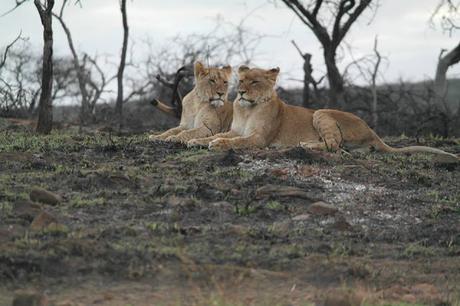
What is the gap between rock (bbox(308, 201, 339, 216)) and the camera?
281 inches

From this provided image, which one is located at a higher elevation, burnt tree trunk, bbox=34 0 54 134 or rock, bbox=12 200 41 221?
burnt tree trunk, bbox=34 0 54 134

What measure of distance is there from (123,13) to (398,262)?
11.5 meters

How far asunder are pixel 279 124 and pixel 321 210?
2.89 meters

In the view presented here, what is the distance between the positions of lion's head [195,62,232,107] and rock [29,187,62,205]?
3624 millimetres

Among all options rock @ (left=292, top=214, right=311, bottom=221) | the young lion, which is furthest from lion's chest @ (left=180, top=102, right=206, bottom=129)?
rock @ (left=292, top=214, right=311, bottom=221)

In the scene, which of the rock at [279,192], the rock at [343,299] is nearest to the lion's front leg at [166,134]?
the rock at [279,192]

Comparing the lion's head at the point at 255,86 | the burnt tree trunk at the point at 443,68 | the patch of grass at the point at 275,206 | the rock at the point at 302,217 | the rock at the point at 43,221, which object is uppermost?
the burnt tree trunk at the point at 443,68

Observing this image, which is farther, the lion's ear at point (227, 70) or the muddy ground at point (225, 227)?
the lion's ear at point (227, 70)

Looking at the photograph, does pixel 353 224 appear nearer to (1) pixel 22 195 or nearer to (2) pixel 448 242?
(2) pixel 448 242

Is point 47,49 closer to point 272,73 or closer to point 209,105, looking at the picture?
point 209,105

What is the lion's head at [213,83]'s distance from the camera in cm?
1033

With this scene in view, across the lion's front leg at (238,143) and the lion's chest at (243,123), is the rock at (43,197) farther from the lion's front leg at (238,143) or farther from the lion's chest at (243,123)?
the lion's chest at (243,123)

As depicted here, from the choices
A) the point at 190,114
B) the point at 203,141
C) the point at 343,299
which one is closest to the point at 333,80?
the point at 190,114

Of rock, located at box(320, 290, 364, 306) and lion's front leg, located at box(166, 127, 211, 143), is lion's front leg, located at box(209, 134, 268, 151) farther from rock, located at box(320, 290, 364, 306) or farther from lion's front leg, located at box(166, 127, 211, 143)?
rock, located at box(320, 290, 364, 306)
